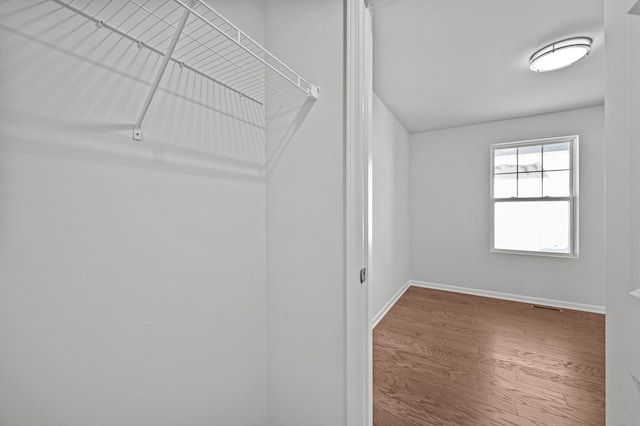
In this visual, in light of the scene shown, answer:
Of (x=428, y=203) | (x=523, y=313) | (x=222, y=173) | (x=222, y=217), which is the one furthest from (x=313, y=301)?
(x=428, y=203)

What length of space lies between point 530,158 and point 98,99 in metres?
4.44

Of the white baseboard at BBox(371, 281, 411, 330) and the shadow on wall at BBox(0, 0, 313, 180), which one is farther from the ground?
the shadow on wall at BBox(0, 0, 313, 180)

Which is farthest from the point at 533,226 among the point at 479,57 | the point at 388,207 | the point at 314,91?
the point at 314,91

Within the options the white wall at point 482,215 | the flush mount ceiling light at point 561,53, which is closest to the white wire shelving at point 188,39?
the flush mount ceiling light at point 561,53

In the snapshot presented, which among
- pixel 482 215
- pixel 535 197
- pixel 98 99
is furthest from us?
pixel 482 215

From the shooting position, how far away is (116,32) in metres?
0.69

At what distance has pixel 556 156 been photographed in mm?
3404

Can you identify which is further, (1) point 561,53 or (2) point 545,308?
(2) point 545,308

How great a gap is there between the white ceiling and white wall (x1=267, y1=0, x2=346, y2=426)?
1.08 feet

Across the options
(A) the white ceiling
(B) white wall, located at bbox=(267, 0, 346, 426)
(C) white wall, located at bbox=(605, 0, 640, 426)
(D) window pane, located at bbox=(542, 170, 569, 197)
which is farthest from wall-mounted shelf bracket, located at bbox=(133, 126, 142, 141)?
(D) window pane, located at bbox=(542, 170, 569, 197)

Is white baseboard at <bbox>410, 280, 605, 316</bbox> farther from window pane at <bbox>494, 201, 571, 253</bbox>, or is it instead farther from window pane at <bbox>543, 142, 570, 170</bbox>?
window pane at <bbox>543, 142, 570, 170</bbox>

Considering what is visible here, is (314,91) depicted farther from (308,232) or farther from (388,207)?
(388,207)

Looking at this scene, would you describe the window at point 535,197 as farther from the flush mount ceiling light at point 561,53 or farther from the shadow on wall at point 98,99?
the shadow on wall at point 98,99

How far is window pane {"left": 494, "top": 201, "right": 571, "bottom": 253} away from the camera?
3.39 m
